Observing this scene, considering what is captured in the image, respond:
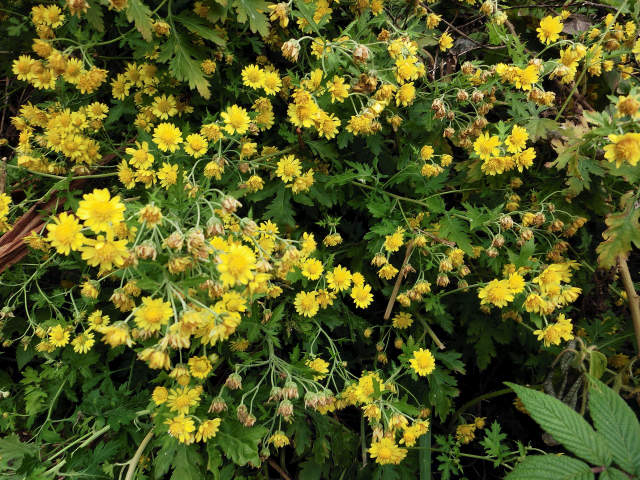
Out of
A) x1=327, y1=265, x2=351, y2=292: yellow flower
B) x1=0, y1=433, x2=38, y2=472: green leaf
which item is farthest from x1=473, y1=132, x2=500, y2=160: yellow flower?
x1=0, y1=433, x2=38, y2=472: green leaf

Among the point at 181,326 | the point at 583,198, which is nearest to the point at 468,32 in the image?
the point at 583,198

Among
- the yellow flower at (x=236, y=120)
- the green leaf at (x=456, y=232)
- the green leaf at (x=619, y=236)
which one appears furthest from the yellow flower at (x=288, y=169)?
the green leaf at (x=619, y=236)

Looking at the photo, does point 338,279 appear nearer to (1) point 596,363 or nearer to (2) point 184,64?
(1) point 596,363

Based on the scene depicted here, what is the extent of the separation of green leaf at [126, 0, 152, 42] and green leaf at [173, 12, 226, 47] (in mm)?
260

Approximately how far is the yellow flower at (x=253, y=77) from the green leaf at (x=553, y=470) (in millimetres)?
1925

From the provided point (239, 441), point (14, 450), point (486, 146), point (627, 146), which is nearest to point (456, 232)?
point (486, 146)

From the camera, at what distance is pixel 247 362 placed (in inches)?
79.0

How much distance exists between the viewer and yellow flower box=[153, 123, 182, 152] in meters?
2.13

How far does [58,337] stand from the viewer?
2.18 metres

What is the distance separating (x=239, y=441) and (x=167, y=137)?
4.59 feet

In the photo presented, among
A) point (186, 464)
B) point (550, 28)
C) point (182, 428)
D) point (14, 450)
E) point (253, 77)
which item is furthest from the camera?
point (550, 28)

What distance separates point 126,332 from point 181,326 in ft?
0.66

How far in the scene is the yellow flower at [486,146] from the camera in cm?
217

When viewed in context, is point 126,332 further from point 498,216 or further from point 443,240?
point 498,216
